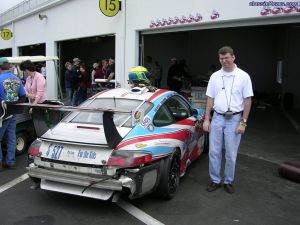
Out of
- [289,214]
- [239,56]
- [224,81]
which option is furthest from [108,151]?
[239,56]

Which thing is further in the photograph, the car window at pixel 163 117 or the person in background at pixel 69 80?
the person in background at pixel 69 80

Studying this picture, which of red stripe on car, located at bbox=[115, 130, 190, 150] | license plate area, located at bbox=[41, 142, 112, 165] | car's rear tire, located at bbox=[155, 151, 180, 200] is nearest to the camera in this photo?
license plate area, located at bbox=[41, 142, 112, 165]

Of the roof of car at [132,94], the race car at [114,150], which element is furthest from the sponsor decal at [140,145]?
the roof of car at [132,94]

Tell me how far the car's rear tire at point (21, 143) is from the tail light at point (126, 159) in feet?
12.6

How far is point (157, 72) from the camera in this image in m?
17.1

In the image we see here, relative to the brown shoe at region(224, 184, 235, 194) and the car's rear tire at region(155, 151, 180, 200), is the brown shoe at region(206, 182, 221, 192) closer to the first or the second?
the brown shoe at region(224, 184, 235, 194)

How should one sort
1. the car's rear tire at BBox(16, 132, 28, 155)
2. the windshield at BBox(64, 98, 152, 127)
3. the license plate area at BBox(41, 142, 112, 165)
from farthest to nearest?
1. the car's rear tire at BBox(16, 132, 28, 155)
2. the windshield at BBox(64, 98, 152, 127)
3. the license plate area at BBox(41, 142, 112, 165)

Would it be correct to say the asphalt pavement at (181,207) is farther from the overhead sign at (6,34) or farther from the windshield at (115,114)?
the overhead sign at (6,34)

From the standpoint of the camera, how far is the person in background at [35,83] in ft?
25.7

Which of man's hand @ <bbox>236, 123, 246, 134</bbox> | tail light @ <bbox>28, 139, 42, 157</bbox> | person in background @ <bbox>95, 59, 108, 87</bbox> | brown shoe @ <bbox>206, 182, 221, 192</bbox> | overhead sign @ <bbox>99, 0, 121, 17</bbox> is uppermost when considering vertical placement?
overhead sign @ <bbox>99, 0, 121, 17</bbox>

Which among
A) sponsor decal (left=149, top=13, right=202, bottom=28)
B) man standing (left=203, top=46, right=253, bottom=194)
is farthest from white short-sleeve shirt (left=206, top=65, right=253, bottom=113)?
sponsor decal (left=149, top=13, right=202, bottom=28)

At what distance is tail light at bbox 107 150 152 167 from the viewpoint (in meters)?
4.52

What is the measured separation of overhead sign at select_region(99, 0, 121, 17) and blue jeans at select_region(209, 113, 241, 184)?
6.96 meters

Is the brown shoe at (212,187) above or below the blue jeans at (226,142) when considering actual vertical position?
below
